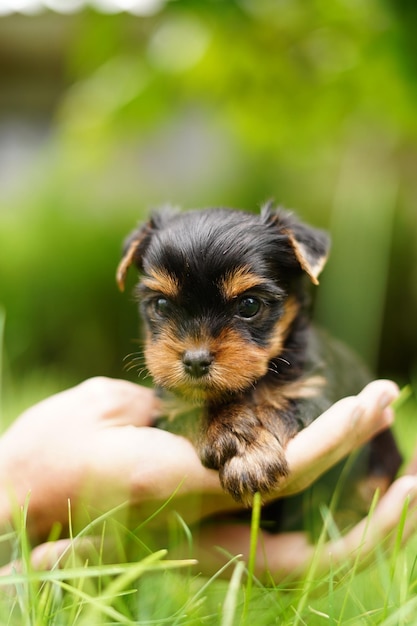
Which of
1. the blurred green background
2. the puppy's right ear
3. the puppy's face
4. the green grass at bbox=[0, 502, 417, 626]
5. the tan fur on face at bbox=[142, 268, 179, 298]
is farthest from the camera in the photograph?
the blurred green background

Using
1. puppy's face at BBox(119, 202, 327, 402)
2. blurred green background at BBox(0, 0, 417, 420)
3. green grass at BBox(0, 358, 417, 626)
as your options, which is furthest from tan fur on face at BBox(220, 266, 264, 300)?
blurred green background at BBox(0, 0, 417, 420)

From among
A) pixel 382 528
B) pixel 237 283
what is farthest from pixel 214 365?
pixel 382 528

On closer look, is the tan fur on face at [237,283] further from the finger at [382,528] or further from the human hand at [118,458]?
the finger at [382,528]

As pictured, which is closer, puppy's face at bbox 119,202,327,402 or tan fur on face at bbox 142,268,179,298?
puppy's face at bbox 119,202,327,402

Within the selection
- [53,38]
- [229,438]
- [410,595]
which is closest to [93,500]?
[229,438]

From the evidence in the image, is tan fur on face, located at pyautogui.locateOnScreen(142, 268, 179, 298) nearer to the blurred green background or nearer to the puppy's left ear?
the puppy's left ear

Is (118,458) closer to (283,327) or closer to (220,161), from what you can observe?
(283,327)
